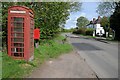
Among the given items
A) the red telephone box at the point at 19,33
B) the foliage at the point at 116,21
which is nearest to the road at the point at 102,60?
the red telephone box at the point at 19,33

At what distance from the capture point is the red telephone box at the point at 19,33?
11.1m

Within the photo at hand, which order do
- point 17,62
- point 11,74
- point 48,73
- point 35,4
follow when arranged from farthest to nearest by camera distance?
point 35,4 → point 17,62 → point 48,73 → point 11,74

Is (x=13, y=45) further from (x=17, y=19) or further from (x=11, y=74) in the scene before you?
(x=11, y=74)

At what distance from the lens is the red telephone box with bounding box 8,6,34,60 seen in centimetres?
1112

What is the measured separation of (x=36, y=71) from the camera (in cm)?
968

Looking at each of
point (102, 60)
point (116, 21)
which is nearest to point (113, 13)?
point (116, 21)

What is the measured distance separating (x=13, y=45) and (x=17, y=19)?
113cm

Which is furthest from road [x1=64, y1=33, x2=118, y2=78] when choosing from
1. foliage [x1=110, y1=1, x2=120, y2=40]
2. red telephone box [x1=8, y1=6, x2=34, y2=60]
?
foliage [x1=110, y1=1, x2=120, y2=40]

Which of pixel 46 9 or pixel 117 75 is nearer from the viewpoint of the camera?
pixel 117 75

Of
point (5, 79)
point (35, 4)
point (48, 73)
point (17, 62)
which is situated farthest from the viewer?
point (35, 4)

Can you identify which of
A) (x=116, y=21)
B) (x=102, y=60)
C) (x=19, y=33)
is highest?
(x=116, y=21)

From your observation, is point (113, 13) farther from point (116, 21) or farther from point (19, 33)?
point (19, 33)

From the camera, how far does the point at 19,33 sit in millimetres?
11258

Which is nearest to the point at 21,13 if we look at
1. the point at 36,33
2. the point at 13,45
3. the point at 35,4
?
the point at 13,45
